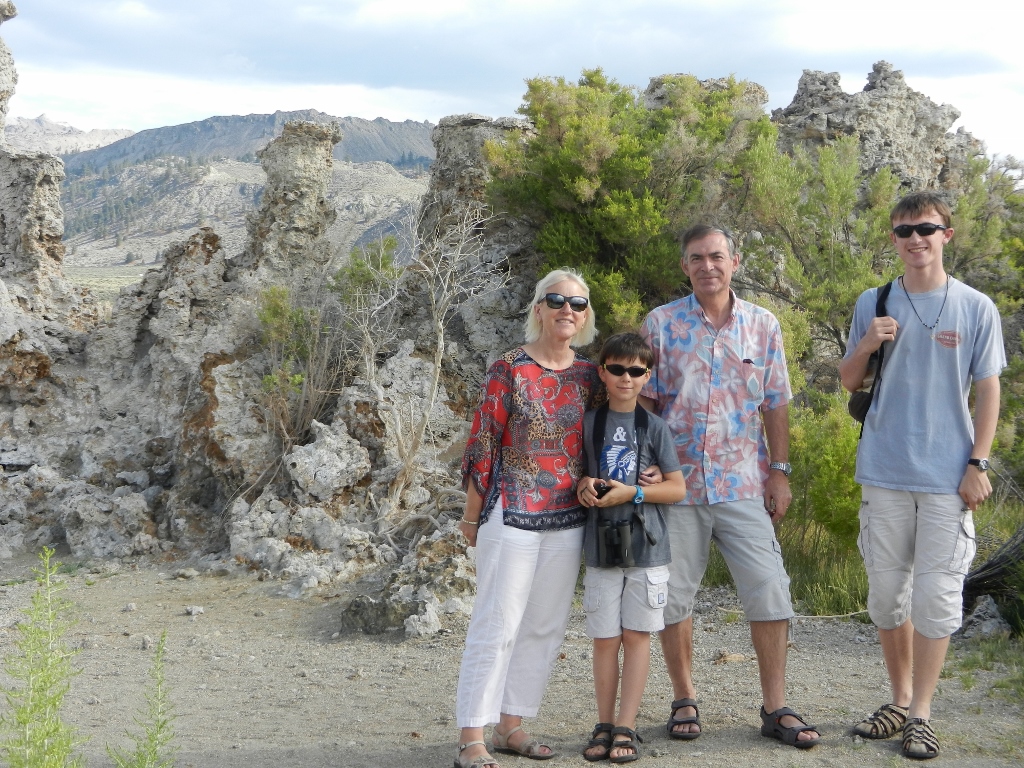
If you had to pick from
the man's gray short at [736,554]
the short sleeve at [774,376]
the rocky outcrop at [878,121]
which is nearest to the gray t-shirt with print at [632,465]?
the man's gray short at [736,554]

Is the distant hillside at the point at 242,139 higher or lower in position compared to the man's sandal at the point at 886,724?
higher

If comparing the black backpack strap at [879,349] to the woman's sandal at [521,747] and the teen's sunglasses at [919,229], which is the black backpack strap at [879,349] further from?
the woman's sandal at [521,747]

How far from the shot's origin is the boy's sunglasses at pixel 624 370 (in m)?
3.20

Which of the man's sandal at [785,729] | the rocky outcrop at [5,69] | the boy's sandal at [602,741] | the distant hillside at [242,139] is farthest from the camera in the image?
the distant hillside at [242,139]

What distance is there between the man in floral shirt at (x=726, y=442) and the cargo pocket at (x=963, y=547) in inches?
22.8

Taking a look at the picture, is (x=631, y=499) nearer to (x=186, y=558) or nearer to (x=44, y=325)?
(x=186, y=558)

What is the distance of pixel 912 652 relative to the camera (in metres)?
3.52

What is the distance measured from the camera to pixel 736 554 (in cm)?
337

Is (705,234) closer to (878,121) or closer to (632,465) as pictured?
(632,465)

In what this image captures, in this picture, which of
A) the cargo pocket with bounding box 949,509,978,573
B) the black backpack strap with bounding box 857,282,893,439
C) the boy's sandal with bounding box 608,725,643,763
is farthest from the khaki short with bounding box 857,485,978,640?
the boy's sandal with bounding box 608,725,643,763

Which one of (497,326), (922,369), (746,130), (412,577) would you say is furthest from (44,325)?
(922,369)

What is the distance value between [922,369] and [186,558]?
6.19 meters

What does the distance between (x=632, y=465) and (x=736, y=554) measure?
1.87 ft

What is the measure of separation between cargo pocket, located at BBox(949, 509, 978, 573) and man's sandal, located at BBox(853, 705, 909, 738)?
0.65m
